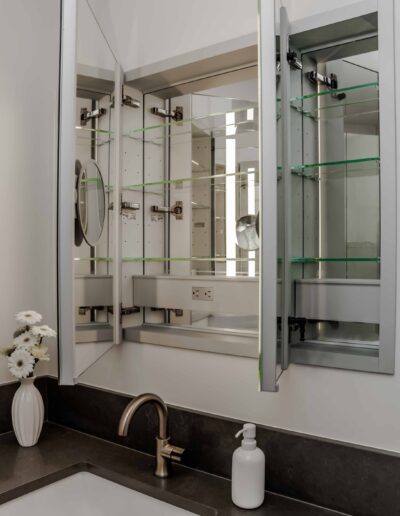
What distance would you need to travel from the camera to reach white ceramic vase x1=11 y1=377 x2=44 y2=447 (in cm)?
156

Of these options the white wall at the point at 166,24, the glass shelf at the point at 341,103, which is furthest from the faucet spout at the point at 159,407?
the white wall at the point at 166,24

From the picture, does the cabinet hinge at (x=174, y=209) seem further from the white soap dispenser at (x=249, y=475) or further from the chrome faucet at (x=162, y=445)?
the white soap dispenser at (x=249, y=475)

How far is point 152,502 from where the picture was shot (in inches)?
51.0

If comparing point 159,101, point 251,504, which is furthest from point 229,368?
point 159,101

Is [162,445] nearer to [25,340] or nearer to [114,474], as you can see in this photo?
[114,474]

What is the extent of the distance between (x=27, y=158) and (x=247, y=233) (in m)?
0.89

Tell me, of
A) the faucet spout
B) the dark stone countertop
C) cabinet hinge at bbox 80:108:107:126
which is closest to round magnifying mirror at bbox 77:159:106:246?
cabinet hinge at bbox 80:108:107:126

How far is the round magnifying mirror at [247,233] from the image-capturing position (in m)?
1.48

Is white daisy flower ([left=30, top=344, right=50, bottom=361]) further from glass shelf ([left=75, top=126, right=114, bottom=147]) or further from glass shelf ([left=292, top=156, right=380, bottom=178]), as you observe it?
glass shelf ([left=292, top=156, right=380, bottom=178])

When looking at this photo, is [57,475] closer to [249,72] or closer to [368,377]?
[368,377]

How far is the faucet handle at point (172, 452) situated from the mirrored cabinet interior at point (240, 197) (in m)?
0.30

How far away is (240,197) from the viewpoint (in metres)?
1.51

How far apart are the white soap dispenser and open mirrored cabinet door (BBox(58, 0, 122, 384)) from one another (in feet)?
1.49

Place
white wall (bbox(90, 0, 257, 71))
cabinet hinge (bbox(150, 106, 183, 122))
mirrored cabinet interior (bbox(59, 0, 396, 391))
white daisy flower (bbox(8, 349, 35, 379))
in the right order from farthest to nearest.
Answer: cabinet hinge (bbox(150, 106, 183, 122)), white daisy flower (bbox(8, 349, 35, 379)), white wall (bbox(90, 0, 257, 71)), mirrored cabinet interior (bbox(59, 0, 396, 391))
